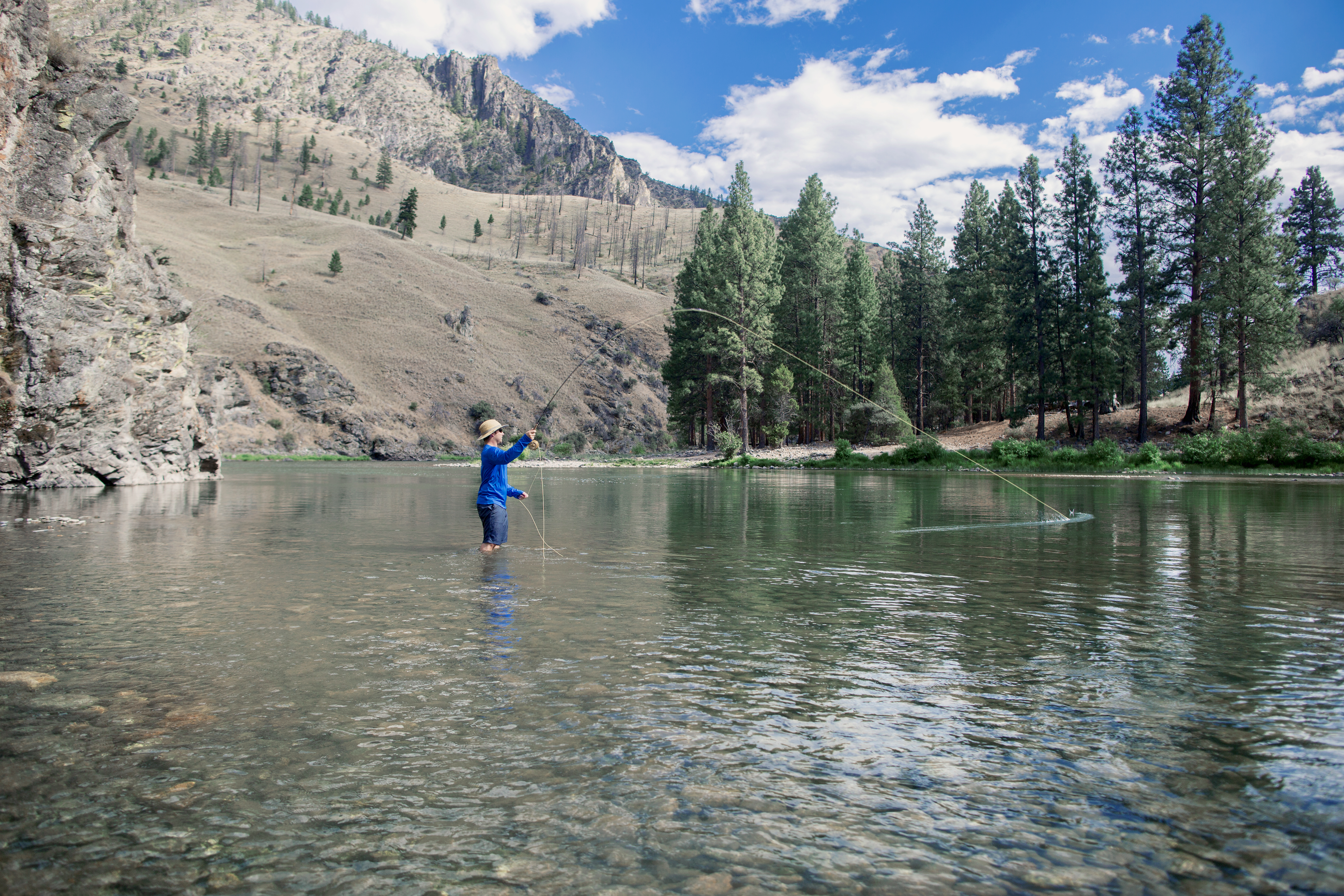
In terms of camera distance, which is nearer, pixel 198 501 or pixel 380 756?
pixel 380 756

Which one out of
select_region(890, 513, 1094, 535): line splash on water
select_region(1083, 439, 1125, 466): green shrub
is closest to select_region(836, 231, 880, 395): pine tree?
select_region(1083, 439, 1125, 466): green shrub

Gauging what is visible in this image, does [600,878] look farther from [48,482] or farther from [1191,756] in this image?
[48,482]

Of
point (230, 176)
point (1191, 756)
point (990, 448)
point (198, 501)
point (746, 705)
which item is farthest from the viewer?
point (230, 176)

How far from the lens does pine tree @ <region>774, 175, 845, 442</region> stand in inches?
2483

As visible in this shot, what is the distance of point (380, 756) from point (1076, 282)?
55.2 meters

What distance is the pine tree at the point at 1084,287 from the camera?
4703 cm

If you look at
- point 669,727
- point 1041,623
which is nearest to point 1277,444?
point 1041,623

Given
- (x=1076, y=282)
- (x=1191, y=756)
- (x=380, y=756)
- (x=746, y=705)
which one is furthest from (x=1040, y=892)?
(x=1076, y=282)

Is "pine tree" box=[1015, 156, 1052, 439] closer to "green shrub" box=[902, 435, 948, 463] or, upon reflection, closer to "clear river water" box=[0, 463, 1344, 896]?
"green shrub" box=[902, 435, 948, 463]

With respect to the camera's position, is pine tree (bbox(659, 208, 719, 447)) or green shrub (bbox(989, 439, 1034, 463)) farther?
pine tree (bbox(659, 208, 719, 447))

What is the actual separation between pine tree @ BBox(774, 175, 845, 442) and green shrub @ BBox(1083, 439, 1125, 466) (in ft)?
79.9

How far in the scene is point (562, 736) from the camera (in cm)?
417

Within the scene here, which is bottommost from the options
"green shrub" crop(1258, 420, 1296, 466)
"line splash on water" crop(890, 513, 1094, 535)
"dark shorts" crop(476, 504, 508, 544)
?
"line splash on water" crop(890, 513, 1094, 535)

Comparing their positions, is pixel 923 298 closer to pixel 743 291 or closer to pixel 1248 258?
pixel 743 291
